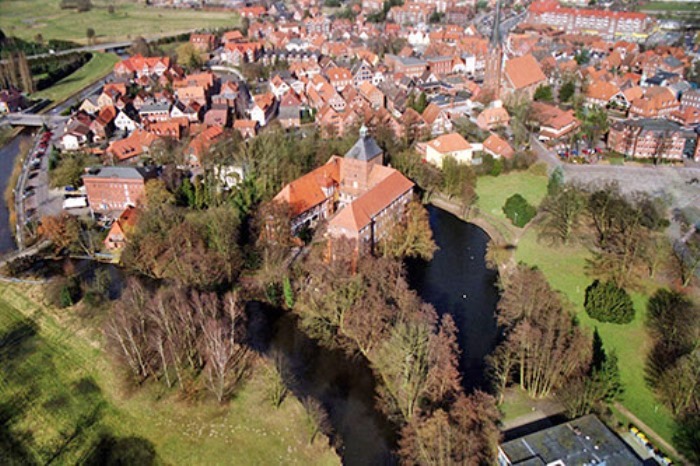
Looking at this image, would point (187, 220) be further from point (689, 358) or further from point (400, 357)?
point (689, 358)

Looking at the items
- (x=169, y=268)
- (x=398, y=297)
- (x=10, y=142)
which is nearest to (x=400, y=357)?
(x=398, y=297)

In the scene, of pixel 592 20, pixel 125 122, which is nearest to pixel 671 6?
pixel 592 20

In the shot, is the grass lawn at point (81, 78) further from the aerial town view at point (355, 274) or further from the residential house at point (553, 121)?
the residential house at point (553, 121)

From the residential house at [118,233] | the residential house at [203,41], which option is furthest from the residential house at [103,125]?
the residential house at [203,41]

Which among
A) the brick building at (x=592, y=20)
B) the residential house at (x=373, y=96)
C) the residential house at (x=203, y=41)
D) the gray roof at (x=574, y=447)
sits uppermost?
the brick building at (x=592, y=20)

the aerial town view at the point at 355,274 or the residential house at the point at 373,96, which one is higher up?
the residential house at the point at 373,96

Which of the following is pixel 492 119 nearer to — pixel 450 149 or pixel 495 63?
pixel 495 63

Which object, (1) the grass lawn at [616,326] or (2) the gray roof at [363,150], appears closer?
(1) the grass lawn at [616,326]

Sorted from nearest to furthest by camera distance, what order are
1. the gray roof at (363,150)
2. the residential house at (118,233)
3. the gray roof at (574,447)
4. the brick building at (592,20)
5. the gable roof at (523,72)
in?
the gray roof at (574,447) < the residential house at (118,233) < the gray roof at (363,150) < the gable roof at (523,72) < the brick building at (592,20)
